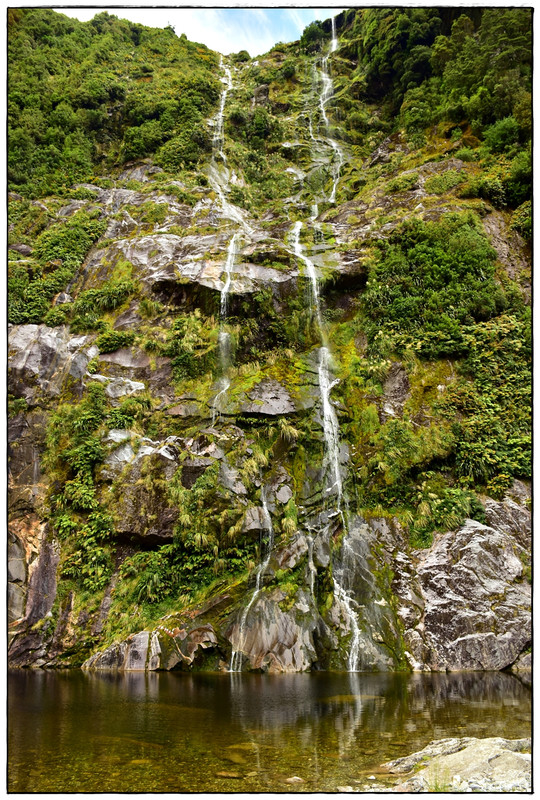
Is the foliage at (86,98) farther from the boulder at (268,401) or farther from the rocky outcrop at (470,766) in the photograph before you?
the rocky outcrop at (470,766)

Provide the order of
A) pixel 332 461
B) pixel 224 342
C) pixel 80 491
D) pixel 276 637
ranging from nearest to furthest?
pixel 276 637 → pixel 80 491 → pixel 332 461 → pixel 224 342

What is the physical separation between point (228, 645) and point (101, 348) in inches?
532

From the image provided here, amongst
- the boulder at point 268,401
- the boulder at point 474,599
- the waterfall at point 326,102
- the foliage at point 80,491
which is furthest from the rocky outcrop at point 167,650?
the waterfall at point 326,102

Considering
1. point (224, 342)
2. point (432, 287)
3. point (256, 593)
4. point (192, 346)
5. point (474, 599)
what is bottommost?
point (256, 593)

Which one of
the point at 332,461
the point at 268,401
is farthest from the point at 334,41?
the point at 332,461

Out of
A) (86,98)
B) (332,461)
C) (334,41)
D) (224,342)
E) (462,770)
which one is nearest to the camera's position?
(462,770)

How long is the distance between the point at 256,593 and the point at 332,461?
18.0 feet

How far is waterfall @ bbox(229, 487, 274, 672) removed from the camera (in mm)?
13102

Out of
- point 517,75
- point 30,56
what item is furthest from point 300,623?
point 30,56

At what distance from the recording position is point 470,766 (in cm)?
524

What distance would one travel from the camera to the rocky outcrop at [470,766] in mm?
4887

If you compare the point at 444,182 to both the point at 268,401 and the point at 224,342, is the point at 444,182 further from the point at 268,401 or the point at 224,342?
the point at 268,401

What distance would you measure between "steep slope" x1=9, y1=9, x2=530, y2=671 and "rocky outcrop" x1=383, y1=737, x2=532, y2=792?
7.16 metres

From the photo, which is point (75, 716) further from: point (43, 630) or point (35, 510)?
point (35, 510)
